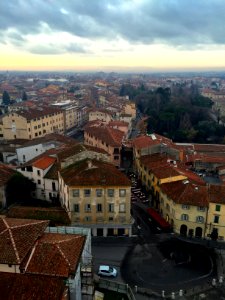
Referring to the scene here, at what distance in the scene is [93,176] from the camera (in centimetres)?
4300

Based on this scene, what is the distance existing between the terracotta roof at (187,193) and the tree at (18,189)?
2168 centimetres

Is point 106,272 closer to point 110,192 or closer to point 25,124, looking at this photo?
point 110,192

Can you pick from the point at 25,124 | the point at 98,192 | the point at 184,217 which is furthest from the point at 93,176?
the point at 25,124

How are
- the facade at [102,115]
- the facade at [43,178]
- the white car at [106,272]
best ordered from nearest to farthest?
1. the white car at [106,272]
2. the facade at [43,178]
3. the facade at [102,115]

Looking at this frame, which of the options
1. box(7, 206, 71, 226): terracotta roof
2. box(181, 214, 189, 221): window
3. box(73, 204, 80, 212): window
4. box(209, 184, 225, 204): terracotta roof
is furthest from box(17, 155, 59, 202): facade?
box(209, 184, 225, 204): terracotta roof

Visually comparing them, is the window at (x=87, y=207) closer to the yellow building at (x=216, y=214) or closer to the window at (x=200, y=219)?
the window at (x=200, y=219)

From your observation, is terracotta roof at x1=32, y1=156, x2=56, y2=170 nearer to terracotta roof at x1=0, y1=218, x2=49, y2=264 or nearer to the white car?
terracotta roof at x1=0, y1=218, x2=49, y2=264

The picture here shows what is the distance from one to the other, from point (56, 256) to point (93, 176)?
56.8 ft

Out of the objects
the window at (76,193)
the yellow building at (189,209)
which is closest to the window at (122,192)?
the window at (76,193)

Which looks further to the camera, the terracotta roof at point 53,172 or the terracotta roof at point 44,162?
the terracotta roof at point 44,162

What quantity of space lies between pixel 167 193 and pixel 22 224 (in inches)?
933

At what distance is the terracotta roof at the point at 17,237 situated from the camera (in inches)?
1041

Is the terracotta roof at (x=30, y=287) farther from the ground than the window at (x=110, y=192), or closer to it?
farther from the ground

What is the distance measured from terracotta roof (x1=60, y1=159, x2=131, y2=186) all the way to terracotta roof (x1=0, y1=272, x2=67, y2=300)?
60.2 feet
